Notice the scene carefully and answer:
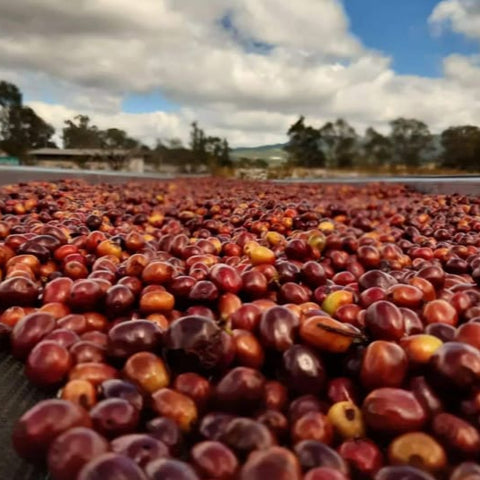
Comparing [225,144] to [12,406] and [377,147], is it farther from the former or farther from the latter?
[12,406]

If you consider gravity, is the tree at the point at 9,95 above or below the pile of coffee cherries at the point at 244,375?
above

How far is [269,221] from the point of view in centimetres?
486

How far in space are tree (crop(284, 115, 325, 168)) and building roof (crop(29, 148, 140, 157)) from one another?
24332 millimetres

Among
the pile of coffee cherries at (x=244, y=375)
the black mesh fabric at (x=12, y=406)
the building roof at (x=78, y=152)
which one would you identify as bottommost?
the black mesh fabric at (x=12, y=406)

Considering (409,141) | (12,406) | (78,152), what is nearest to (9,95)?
(78,152)

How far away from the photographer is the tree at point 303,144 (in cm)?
6888

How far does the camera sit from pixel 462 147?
5516 cm

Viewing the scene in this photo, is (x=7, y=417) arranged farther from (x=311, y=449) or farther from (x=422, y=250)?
(x=422, y=250)

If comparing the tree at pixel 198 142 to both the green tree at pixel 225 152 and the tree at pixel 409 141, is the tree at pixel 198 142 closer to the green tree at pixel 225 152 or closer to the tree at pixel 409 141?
the green tree at pixel 225 152

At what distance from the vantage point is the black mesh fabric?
50.6 inches

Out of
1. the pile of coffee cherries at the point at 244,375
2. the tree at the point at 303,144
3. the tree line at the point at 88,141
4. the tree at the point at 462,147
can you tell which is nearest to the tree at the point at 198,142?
the tree line at the point at 88,141

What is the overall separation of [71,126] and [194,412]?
76140mm

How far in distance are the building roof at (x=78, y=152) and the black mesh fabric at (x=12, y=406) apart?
71858 mm

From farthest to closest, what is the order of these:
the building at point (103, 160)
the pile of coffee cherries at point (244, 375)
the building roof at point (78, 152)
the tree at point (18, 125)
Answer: the tree at point (18, 125)
the building roof at point (78, 152)
the building at point (103, 160)
the pile of coffee cherries at point (244, 375)
